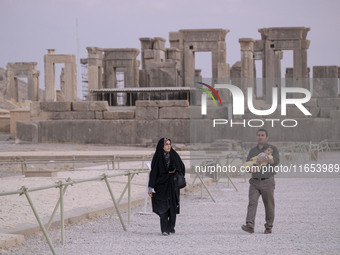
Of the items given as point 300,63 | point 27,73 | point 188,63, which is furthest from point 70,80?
point 27,73

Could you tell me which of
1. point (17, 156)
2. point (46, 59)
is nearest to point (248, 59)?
point (46, 59)

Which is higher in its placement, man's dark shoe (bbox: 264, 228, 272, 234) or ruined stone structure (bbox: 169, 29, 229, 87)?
ruined stone structure (bbox: 169, 29, 229, 87)

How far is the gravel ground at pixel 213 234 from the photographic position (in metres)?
7.08

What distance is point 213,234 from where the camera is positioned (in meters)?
8.08

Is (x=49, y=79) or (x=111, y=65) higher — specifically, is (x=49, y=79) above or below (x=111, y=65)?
below

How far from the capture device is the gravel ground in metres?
7.08

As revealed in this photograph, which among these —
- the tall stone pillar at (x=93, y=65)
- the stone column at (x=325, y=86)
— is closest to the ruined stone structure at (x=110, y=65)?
the tall stone pillar at (x=93, y=65)

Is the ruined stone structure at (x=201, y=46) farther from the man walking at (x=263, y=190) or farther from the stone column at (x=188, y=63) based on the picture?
the man walking at (x=263, y=190)

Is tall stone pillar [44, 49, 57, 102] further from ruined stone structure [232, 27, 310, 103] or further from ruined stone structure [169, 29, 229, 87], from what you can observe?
ruined stone structure [232, 27, 310, 103]

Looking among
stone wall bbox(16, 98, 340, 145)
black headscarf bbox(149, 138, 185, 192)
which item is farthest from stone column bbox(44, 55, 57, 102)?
black headscarf bbox(149, 138, 185, 192)

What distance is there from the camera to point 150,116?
2708cm

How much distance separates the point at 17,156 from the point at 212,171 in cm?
782

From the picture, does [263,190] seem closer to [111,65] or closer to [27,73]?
[111,65]

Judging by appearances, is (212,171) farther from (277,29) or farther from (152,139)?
(277,29)
